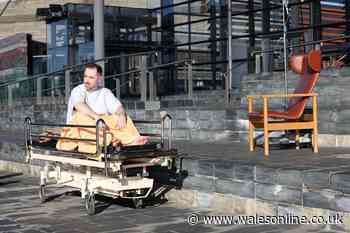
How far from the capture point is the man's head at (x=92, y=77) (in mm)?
8219

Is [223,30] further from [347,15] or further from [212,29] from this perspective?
[347,15]

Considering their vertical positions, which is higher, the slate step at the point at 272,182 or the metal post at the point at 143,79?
the metal post at the point at 143,79

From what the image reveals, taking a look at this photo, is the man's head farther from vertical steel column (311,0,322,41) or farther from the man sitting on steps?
vertical steel column (311,0,322,41)

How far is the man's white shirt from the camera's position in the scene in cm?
821

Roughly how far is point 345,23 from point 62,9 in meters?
11.3

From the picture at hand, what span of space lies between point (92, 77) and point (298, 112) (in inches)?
106

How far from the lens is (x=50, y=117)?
56.2 ft

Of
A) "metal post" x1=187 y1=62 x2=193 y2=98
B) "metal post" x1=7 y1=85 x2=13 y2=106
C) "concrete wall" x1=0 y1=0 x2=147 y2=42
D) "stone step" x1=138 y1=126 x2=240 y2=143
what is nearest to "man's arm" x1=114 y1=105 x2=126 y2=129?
"stone step" x1=138 y1=126 x2=240 y2=143

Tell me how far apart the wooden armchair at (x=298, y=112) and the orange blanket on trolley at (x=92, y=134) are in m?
1.75

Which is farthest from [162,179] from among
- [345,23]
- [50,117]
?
[345,23]

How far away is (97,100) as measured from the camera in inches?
326

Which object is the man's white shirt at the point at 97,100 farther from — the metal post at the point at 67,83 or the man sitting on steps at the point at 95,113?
the metal post at the point at 67,83

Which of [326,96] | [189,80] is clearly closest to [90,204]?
[326,96]

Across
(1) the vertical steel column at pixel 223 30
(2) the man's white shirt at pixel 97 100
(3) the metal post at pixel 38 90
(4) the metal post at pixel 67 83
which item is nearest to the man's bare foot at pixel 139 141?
(2) the man's white shirt at pixel 97 100
